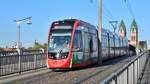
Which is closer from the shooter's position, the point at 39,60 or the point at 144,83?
the point at 144,83

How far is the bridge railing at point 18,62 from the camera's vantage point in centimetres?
2294

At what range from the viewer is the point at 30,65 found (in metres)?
27.9

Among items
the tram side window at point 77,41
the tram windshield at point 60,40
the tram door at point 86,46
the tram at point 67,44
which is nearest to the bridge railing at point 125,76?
the tram at point 67,44

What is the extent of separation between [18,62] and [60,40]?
364 cm

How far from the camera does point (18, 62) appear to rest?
81.9 feet

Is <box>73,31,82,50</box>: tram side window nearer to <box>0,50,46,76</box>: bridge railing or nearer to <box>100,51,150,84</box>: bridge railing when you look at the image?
<box>0,50,46,76</box>: bridge railing

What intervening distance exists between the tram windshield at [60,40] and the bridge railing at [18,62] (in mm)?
1587

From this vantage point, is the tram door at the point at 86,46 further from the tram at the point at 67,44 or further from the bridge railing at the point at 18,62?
the bridge railing at the point at 18,62

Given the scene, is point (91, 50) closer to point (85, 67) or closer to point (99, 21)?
point (85, 67)

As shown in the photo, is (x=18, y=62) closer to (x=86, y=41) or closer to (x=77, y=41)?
(x=77, y=41)

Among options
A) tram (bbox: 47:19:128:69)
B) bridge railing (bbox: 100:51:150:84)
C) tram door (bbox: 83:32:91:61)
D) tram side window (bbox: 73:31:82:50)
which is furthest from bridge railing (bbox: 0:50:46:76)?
bridge railing (bbox: 100:51:150:84)

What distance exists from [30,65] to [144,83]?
37.5 feet

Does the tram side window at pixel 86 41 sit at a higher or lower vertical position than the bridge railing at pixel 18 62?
higher

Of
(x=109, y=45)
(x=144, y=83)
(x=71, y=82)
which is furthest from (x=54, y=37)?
(x=109, y=45)
